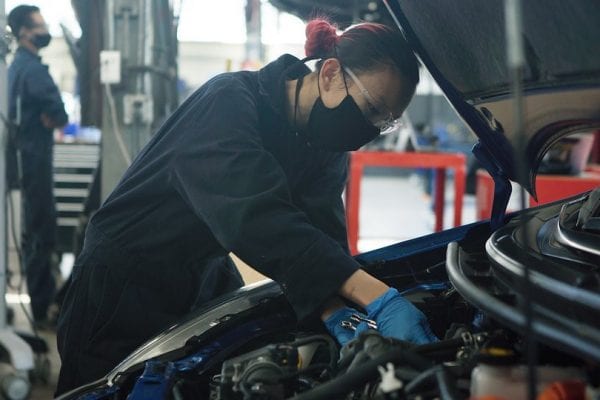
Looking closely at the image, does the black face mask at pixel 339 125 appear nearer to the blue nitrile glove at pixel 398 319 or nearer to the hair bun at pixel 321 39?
the hair bun at pixel 321 39

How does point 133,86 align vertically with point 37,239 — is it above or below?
above

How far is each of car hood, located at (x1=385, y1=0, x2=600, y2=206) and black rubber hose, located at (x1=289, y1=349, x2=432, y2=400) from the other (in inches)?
17.3

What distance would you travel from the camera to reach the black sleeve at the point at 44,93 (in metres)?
3.70

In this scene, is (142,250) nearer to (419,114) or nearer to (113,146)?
(113,146)

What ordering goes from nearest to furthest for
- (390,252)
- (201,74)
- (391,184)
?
(390,252), (391,184), (201,74)

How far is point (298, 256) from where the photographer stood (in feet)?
3.85

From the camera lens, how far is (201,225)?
145cm

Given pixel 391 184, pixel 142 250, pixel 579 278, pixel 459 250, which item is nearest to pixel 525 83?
pixel 459 250

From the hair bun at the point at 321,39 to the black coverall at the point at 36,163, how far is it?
2497mm

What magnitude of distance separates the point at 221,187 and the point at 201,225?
219 mm

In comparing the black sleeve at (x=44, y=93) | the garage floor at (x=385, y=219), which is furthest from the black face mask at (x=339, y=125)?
the black sleeve at (x=44, y=93)

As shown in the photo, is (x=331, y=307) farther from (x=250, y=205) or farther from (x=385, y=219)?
(x=385, y=219)

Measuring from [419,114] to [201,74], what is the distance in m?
5.30

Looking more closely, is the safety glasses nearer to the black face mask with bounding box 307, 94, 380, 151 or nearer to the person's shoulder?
the black face mask with bounding box 307, 94, 380, 151
